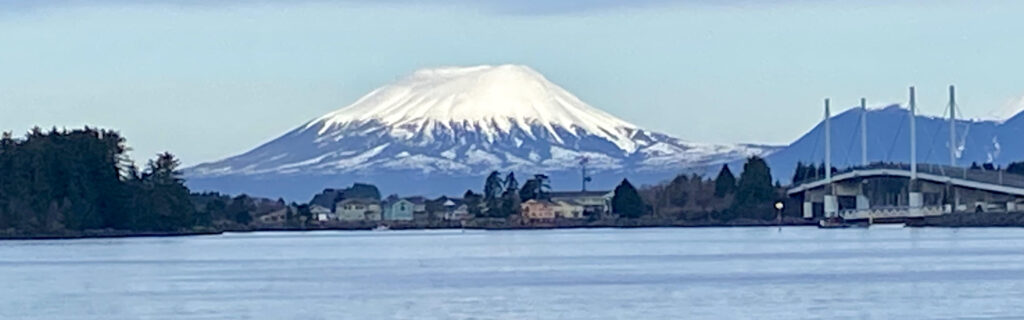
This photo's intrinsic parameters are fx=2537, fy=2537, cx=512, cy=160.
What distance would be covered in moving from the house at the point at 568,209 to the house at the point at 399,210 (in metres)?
11.7

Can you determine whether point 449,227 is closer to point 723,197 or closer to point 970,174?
point 723,197

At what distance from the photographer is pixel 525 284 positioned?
45.9m

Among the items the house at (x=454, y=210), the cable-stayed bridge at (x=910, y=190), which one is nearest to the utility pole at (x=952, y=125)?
the cable-stayed bridge at (x=910, y=190)

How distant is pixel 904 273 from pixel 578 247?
3143cm

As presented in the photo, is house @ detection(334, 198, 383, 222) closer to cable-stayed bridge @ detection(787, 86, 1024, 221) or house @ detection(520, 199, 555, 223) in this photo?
house @ detection(520, 199, 555, 223)

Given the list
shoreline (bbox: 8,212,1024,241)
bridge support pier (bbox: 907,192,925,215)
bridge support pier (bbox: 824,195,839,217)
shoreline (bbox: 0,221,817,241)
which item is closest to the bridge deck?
bridge support pier (bbox: 824,195,839,217)

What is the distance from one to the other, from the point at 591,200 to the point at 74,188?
64.1 m

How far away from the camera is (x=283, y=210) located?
16125 cm

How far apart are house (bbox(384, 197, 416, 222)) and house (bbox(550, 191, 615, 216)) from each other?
9.40 m

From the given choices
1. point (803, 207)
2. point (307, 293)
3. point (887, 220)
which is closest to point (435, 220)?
point (803, 207)

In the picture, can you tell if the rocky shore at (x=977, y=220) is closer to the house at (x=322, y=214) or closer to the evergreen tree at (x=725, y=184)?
the evergreen tree at (x=725, y=184)

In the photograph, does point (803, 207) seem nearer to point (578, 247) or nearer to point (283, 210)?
point (283, 210)

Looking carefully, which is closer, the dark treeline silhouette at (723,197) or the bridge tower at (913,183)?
the bridge tower at (913,183)

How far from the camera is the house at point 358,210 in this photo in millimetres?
163500
